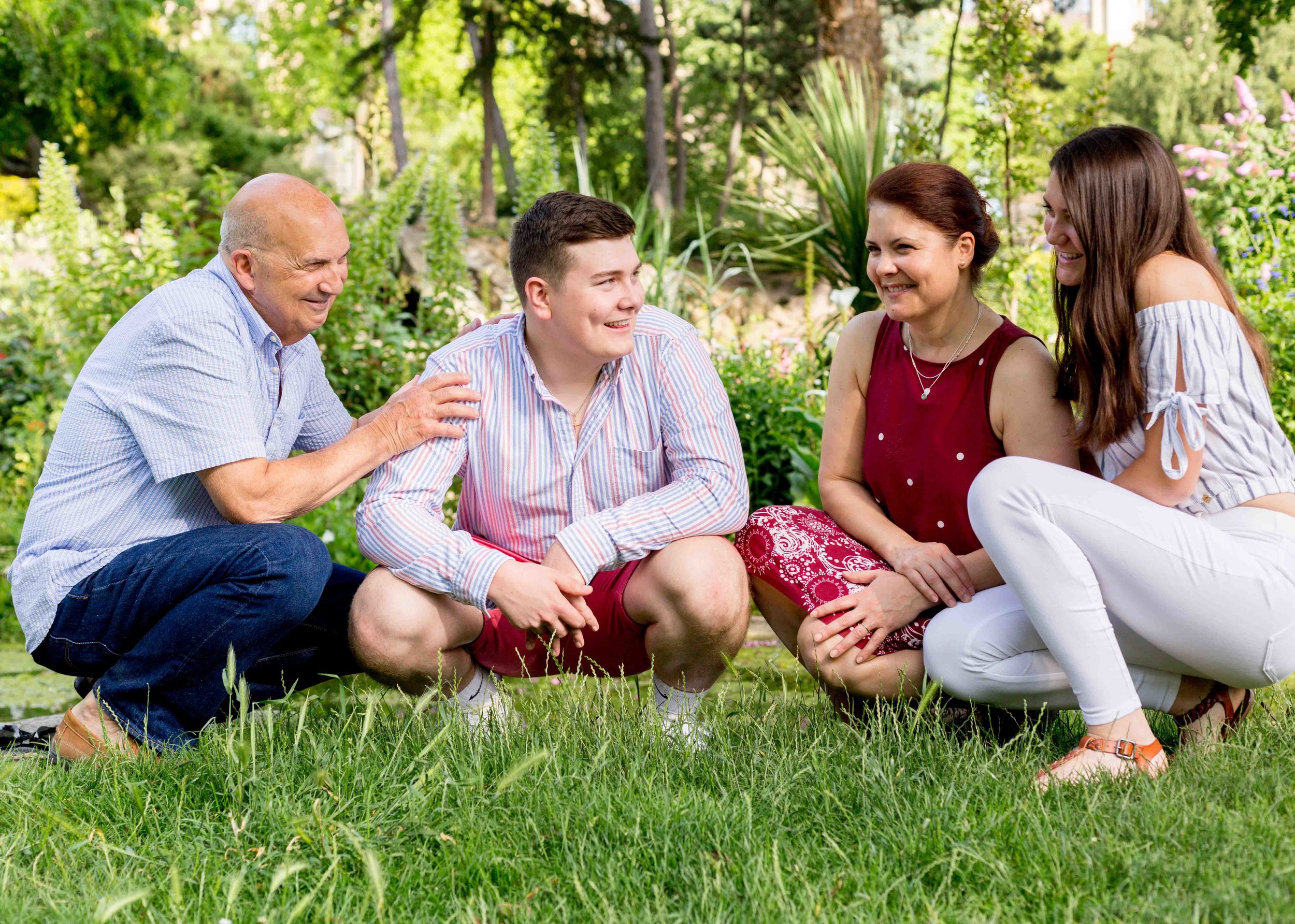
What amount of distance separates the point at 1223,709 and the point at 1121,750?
43 centimetres

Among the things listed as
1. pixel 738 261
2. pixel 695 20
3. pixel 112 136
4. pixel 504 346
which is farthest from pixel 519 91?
pixel 504 346

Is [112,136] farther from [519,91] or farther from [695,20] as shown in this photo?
[695,20]

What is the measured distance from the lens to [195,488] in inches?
113

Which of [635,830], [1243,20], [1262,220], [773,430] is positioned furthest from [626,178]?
[635,830]

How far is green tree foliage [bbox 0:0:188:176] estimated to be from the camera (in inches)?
732

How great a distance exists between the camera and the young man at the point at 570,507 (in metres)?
2.78

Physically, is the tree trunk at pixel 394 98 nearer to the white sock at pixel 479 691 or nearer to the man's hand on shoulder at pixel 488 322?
the man's hand on shoulder at pixel 488 322

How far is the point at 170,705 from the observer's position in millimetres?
2752

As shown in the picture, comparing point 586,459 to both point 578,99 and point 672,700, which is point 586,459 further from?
point 578,99

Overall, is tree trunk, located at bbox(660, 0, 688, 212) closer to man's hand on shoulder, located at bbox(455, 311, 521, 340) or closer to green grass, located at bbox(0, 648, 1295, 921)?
man's hand on shoulder, located at bbox(455, 311, 521, 340)

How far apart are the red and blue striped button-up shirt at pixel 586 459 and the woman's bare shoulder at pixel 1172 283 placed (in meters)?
1.02

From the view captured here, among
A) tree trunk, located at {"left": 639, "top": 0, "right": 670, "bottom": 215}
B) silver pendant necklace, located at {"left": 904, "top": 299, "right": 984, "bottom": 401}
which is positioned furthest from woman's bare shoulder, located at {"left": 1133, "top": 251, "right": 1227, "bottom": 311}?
tree trunk, located at {"left": 639, "top": 0, "right": 670, "bottom": 215}

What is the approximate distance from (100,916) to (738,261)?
7855 mm

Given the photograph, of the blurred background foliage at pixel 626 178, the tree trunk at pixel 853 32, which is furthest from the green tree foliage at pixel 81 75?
the tree trunk at pixel 853 32
